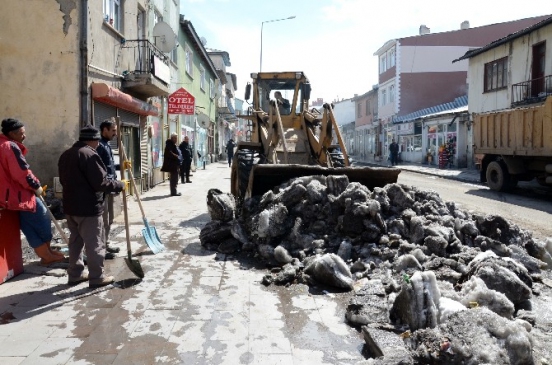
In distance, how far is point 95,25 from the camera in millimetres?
9195

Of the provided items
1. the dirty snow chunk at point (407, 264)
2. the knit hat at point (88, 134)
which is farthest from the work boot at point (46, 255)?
the dirty snow chunk at point (407, 264)

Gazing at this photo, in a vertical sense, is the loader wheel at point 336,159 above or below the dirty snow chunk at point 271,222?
above

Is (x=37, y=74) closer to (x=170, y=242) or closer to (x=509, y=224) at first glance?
(x=170, y=242)

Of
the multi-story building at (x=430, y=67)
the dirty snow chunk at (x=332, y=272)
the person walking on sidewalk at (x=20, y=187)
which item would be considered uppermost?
the multi-story building at (x=430, y=67)

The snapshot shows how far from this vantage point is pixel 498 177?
574 inches

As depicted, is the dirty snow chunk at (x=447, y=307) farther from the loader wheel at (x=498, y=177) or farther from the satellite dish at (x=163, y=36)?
the satellite dish at (x=163, y=36)

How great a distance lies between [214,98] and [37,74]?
2656 centimetres

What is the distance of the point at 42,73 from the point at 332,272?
7.09 meters

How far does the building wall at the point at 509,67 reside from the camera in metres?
18.4

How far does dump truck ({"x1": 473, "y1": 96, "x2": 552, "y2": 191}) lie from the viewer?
12.3 m

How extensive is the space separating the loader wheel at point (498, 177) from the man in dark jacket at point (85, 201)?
13177 millimetres

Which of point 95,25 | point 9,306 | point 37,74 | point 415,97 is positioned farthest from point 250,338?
point 415,97

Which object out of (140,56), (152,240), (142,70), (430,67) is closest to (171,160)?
(142,70)

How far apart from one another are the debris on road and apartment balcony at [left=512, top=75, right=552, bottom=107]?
1446 cm
